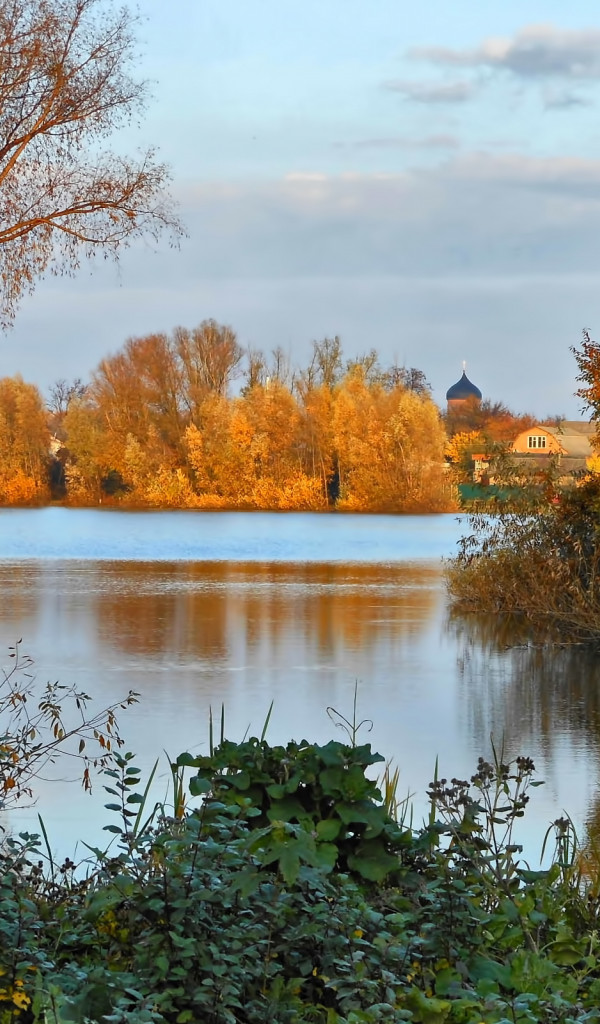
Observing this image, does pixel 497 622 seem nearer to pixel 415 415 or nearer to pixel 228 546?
pixel 228 546

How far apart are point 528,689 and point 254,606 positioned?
7.22 metres

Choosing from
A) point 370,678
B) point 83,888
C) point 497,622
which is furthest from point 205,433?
point 83,888

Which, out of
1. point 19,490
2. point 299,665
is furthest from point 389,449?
point 299,665

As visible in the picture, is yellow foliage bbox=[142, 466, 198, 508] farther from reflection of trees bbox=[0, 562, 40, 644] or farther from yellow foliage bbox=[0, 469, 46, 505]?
reflection of trees bbox=[0, 562, 40, 644]

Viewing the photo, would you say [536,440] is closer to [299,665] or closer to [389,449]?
[389,449]

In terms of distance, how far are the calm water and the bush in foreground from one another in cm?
203

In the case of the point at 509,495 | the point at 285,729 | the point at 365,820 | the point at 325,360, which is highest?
the point at 325,360

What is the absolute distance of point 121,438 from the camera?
222 feet

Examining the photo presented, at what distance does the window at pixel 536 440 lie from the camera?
254 feet

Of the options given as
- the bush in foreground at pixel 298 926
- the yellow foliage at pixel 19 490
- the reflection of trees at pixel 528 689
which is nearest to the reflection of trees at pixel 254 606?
the reflection of trees at pixel 528 689

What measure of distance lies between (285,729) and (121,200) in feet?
21.8

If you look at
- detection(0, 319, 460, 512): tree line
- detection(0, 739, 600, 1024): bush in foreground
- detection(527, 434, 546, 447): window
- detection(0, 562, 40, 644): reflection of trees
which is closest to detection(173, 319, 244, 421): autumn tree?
detection(0, 319, 460, 512): tree line

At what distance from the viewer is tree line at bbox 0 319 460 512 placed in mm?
61250

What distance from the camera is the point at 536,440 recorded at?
256ft
